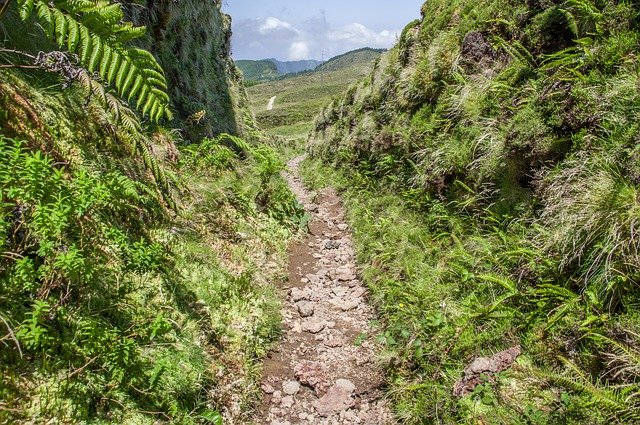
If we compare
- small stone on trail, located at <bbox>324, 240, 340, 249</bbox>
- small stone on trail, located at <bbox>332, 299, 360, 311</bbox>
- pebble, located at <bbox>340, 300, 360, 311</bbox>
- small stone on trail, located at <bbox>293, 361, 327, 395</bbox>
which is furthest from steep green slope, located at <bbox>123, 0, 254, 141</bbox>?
small stone on trail, located at <bbox>293, 361, 327, 395</bbox>

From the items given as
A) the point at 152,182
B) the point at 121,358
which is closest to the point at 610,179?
the point at 121,358

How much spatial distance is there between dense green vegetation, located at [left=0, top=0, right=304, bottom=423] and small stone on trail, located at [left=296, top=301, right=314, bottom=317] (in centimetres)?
55

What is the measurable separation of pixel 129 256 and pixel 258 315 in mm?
2034

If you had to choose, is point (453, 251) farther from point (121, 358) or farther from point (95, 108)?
point (95, 108)

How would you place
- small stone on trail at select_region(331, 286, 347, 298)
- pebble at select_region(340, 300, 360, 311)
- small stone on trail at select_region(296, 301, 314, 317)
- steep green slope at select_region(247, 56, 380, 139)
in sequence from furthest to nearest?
steep green slope at select_region(247, 56, 380, 139), small stone on trail at select_region(331, 286, 347, 298), pebble at select_region(340, 300, 360, 311), small stone on trail at select_region(296, 301, 314, 317)

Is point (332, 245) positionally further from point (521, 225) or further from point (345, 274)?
point (521, 225)

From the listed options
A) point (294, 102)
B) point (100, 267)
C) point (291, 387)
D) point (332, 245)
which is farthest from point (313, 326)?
point (294, 102)

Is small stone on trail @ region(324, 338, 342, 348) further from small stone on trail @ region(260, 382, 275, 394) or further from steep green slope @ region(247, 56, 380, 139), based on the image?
steep green slope @ region(247, 56, 380, 139)

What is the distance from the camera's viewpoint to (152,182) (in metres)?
5.37

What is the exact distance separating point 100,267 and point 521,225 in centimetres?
489

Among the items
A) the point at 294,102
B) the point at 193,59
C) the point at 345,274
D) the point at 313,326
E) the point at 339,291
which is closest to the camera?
the point at 313,326

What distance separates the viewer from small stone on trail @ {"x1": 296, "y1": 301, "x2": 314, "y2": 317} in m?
5.98

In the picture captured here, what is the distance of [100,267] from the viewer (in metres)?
3.69

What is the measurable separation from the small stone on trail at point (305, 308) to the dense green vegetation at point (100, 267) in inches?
21.7
